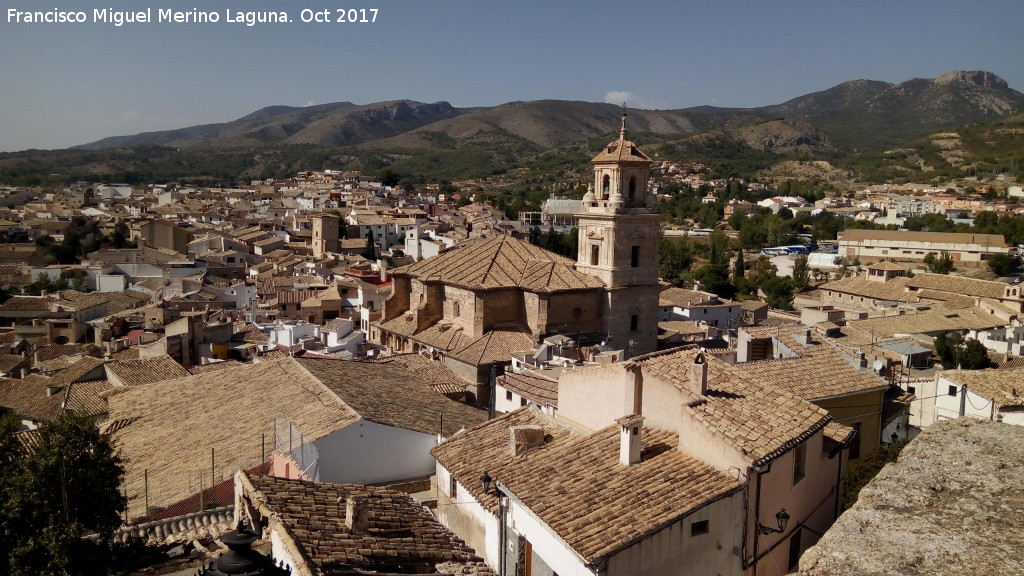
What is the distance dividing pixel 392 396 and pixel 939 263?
2335 inches

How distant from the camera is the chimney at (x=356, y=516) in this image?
7.18 m

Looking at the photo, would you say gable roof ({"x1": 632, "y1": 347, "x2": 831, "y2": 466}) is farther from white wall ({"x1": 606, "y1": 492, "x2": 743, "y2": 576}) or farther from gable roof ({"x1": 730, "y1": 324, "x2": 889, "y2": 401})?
gable roof ({"x1": 730, "y1": 324, "x2": 889, "y2": 401})

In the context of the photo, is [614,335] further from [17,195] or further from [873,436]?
[17,195]

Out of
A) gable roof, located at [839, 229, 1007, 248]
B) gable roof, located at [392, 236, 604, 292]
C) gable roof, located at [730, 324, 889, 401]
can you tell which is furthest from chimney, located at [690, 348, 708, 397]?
gable roof, located at [839, 229, 1007, 248]

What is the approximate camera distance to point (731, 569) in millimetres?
7836

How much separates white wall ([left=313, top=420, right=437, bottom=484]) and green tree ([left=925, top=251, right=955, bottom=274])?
193 ft

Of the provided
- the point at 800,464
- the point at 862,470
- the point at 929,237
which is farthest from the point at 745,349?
the point at 929,237

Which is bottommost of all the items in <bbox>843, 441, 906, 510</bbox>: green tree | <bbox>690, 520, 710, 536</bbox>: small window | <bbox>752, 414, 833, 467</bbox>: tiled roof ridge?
<bbox>843, 441, 906, 510</bbox>: green tree

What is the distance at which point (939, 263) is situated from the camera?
6231cm

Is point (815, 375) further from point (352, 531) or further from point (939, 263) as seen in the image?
point (939, 263)

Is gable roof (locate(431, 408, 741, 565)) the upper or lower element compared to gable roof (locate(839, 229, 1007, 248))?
lower

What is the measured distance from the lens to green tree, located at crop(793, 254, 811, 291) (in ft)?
190

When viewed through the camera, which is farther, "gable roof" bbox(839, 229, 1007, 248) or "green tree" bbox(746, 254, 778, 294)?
"gable roof" bbox(839, 229, 1007, 248)

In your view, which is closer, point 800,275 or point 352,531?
point 352,531
